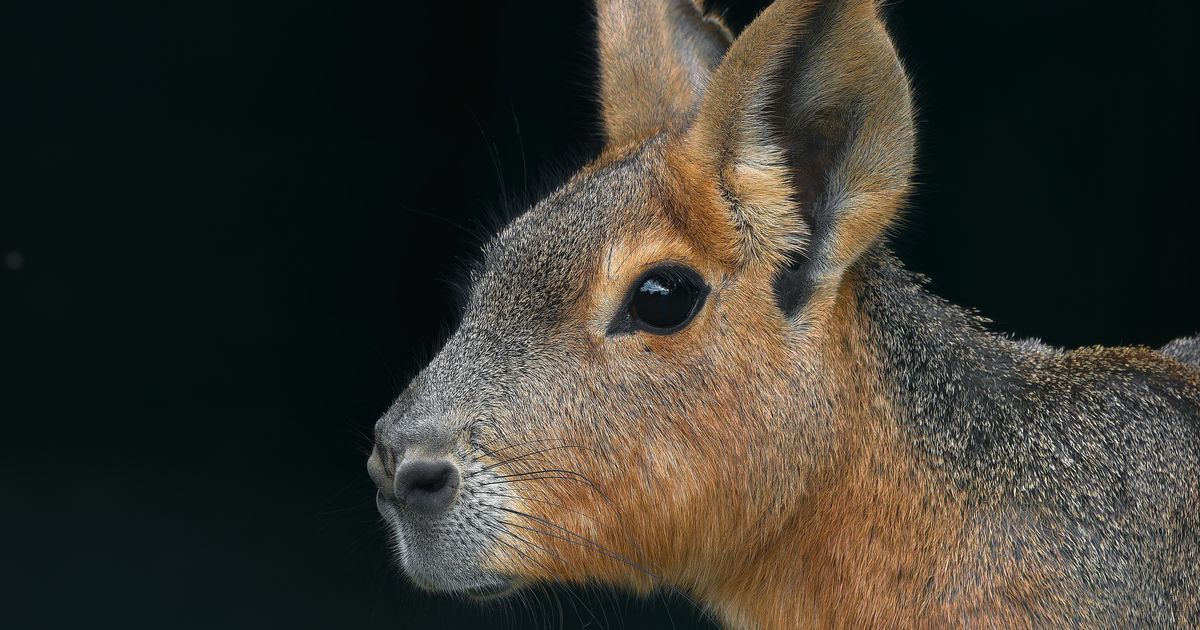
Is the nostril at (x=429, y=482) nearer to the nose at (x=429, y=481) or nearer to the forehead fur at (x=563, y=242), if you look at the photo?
the nose at (x=429, y=481)

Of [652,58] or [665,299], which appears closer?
[665,299]

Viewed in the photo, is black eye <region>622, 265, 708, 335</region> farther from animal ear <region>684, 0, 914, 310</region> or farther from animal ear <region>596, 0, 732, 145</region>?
animal ear <region>596, 0, 732, 145</region>

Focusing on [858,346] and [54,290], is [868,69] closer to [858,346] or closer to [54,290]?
[858,346]

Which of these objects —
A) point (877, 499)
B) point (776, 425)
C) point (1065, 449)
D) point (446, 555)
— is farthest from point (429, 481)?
point (1065, 449)

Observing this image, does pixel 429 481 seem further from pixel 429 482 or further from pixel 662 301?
pixel 662 301

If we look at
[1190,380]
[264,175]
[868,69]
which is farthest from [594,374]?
[264,175]

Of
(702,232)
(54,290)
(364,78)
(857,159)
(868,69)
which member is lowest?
(54,290)
